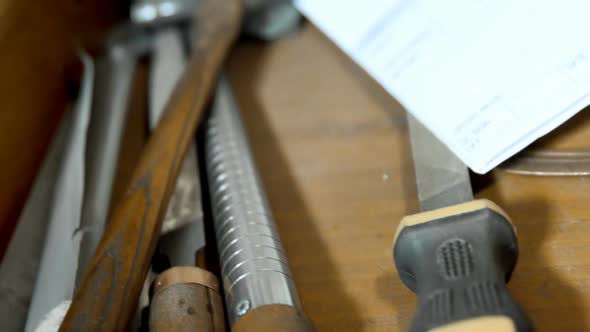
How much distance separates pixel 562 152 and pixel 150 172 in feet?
0.87

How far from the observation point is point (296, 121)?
0.48 metres

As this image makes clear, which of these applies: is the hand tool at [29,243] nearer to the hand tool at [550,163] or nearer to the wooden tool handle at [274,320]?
the wooden tool handle at [274,320]

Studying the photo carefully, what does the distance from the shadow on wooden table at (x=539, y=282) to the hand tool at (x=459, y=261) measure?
0.03m

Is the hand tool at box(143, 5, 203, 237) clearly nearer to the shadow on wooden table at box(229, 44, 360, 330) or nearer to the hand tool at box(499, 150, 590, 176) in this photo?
the shadow on wooden table at box(229, 44, 360, 330)

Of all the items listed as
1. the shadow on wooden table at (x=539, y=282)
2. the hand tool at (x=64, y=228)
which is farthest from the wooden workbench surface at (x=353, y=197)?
the hand tool at (x=64, y=228)

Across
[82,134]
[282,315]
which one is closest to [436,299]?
[282,315]

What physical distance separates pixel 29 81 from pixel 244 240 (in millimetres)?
227

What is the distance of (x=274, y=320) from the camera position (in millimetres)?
288

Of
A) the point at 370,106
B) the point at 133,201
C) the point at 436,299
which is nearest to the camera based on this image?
the point at 436,299

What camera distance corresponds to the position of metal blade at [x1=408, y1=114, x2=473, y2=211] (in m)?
0.34

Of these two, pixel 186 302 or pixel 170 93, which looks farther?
pixel 170 93

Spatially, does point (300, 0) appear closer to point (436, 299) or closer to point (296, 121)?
point (296, 121)

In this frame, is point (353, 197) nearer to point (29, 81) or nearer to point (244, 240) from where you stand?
point (244, 240)

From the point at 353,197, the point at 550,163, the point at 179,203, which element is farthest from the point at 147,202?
the point at 550,163
